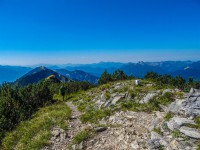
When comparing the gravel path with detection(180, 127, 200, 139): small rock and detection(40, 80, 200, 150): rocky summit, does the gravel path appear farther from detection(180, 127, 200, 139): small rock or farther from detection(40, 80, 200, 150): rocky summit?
detection(180, 127, 200, 139): small rock

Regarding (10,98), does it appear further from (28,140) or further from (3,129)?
(28,140)

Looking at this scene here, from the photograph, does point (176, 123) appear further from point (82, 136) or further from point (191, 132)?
point (82, 136)

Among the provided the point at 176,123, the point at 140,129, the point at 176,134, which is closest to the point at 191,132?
the point at 176,134

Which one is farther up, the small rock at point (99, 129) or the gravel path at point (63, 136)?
the small rock at point (99, 129)

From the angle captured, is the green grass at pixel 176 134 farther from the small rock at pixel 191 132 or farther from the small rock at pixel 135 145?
the small rock at pixel 135 145

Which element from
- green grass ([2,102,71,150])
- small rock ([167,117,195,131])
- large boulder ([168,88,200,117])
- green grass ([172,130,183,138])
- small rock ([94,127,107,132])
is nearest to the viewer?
green grass ([172,130,183,138])

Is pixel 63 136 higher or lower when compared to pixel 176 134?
lower

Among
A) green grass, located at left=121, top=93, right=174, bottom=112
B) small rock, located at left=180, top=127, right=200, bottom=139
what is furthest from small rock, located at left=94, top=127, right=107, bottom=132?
green grass, located at left=121, top=93, right=174, bottom=112

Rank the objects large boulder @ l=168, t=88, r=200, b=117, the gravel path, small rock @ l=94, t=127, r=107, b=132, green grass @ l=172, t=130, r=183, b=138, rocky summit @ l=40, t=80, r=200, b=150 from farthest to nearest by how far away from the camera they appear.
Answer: large boulder @ l=168, t=88, r=200, b=117 < small rock @ l=94, t=127, r=107, b=132 < the gravel path < green grass @ l=172, t=130, r=183, b=138 < rocky summit @ l=40, t=80, r=200, b=150

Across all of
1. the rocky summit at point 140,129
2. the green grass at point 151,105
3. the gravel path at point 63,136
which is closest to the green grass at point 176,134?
the rocky summit at point 140,129

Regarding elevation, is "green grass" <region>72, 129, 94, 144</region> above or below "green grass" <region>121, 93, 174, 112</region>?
below

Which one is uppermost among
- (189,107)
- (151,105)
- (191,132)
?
(189,107)

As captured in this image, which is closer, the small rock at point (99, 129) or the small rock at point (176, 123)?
the small rock at point (176, 123)

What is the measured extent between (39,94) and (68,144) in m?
36.9
